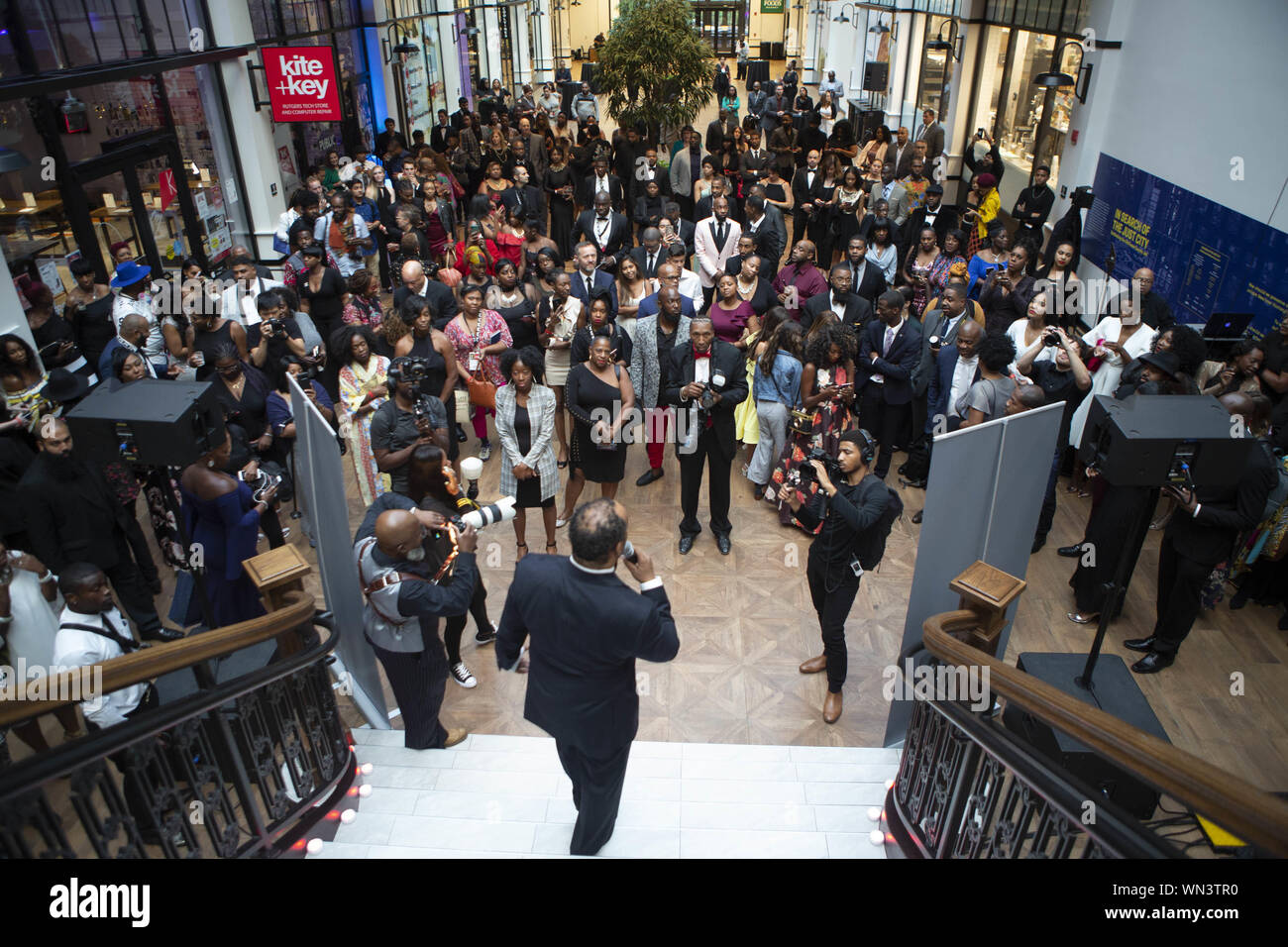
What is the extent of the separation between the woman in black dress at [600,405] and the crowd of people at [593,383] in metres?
0.02

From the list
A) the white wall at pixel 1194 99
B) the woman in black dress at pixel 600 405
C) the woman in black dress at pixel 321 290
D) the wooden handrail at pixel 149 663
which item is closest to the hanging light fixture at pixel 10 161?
the woman in black dress at pixel 321 290

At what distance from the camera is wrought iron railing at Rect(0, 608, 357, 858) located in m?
2.23

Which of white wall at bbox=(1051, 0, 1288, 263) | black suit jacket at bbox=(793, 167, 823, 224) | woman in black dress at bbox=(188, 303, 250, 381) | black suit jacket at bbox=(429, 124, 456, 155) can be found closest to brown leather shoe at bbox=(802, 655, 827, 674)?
woman in black dress at bbox=(188, 303, 250, 381)

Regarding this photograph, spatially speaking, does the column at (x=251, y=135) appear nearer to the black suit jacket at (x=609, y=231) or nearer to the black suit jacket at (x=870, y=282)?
the black suit jacket at (x=609, y=231)

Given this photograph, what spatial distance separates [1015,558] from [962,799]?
6.26 ft

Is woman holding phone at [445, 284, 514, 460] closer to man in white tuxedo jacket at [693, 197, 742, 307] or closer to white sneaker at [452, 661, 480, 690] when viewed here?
white sneaker at [452, 661, 480, 690]

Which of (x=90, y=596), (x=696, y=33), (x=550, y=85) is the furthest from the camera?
(x=550, y=85)

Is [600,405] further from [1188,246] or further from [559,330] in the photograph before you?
[1188,246]

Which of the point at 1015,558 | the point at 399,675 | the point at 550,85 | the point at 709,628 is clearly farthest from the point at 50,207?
the point at 550,85

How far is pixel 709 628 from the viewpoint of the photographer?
5598mm

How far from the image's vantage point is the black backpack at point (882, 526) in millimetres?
4297

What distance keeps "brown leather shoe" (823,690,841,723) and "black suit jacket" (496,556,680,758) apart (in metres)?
1.89

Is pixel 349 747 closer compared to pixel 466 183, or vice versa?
pixel 349 747
